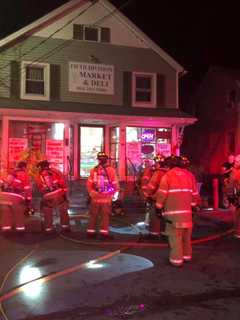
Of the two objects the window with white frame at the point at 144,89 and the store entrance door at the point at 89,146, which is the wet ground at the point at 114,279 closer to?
the store entrance door at the point at 89,146

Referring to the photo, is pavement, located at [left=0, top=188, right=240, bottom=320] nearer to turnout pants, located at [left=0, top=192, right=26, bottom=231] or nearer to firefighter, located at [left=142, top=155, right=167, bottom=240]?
firefighter, located at [left=142, top=155, right=167, bottom=240]

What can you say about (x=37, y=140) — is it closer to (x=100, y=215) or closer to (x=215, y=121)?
(x=100, y=215)

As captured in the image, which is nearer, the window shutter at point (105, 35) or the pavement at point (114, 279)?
the pavement at point (114, 279)

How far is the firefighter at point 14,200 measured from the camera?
11.4m

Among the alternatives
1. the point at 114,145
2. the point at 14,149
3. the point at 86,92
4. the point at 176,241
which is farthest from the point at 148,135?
the point at 176,241

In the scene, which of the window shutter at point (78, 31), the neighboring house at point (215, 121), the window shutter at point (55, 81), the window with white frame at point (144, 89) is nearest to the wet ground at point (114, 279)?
the window shutter at point (55, 81)

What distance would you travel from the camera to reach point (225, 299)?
679 centimetres

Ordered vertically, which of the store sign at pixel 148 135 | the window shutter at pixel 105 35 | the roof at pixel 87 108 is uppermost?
the window shutter at pixel 105 35

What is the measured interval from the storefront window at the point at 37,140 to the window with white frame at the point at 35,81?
1194 millimetres

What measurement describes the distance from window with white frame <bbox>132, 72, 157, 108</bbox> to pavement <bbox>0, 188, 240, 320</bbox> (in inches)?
411

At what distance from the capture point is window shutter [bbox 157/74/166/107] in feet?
71.1

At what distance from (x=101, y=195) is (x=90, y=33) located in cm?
1152

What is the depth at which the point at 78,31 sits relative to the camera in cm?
2072

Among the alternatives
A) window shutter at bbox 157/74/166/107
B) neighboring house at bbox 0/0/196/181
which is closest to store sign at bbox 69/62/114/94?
neighboring house at bbox 0/0/196/181
